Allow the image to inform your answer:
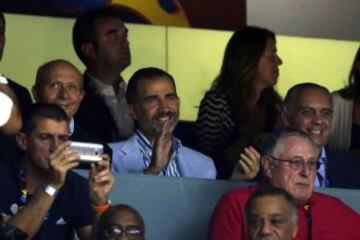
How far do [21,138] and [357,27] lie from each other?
14.1 feet

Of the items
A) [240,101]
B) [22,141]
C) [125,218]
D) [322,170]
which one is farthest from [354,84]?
[125,218]

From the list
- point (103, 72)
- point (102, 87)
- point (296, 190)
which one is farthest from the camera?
point (103, 72)

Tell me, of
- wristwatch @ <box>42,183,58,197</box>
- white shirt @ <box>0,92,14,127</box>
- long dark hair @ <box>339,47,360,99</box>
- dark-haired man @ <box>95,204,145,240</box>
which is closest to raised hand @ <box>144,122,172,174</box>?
wristwatch @ <box>42,183,58,197</box>

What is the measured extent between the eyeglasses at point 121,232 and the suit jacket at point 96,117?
2193 millimetres

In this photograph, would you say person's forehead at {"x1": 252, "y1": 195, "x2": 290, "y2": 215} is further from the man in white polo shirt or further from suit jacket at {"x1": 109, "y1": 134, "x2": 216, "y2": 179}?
suit jacket at {"x1": 109, "y1": 134, "x2": 216, "y2": 179}

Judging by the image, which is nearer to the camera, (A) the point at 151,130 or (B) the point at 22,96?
(A) the point at 151,130

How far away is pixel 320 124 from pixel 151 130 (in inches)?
38.7

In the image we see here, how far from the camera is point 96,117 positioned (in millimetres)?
12070

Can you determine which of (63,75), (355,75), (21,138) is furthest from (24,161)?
(355,75)

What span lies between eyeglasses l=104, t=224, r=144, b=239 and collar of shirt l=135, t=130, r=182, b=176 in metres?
1.59

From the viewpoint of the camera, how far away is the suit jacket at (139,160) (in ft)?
37.6

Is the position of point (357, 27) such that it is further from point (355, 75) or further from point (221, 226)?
point (221, 226)

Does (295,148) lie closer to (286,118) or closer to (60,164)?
(286,118)

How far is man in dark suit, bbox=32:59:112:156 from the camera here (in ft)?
37.1
